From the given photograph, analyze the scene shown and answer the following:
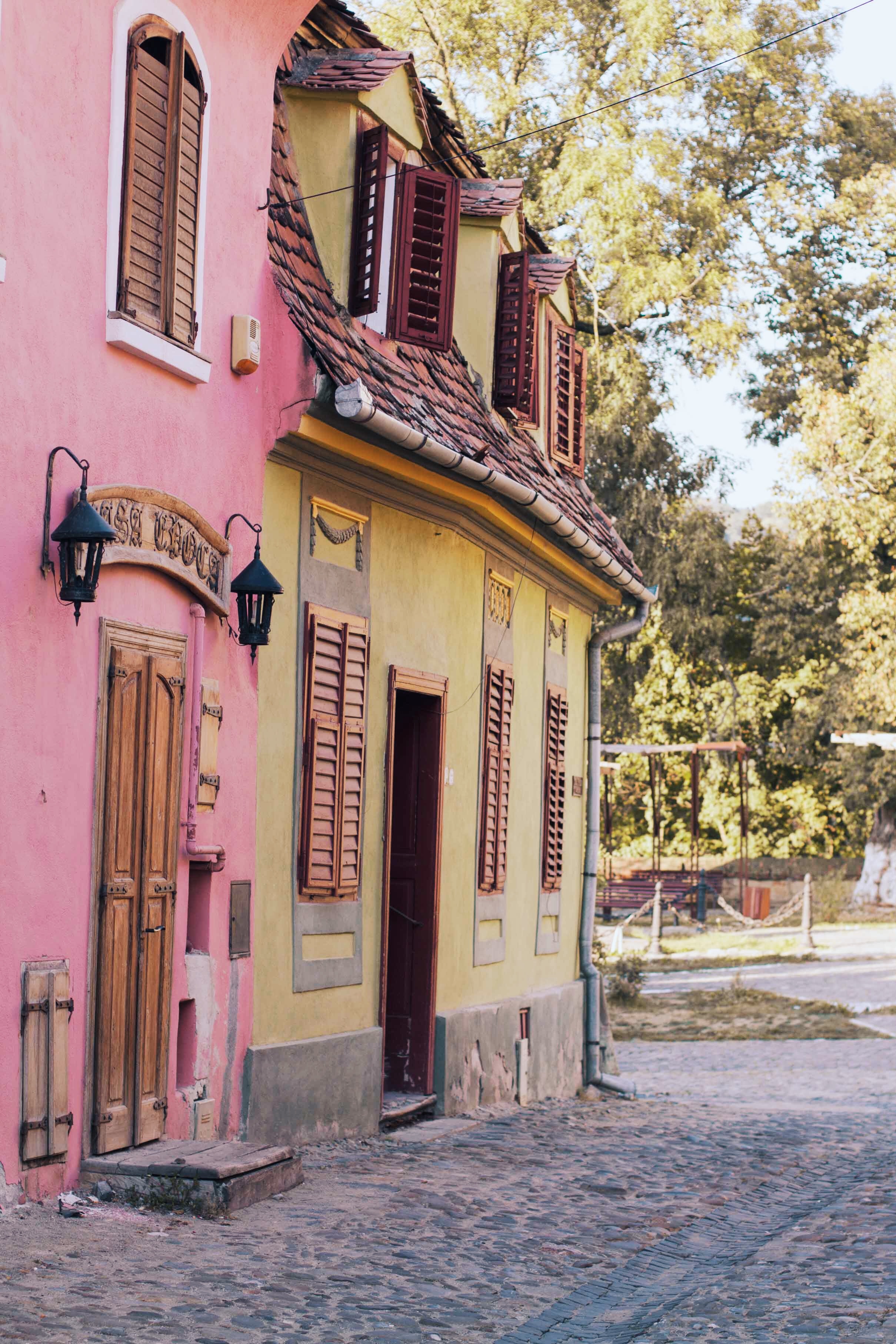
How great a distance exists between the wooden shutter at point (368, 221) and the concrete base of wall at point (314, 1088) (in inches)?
164

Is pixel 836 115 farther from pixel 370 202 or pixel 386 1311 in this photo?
pixel 386 1311

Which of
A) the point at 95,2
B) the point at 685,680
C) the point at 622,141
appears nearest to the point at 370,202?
the point at 95,2

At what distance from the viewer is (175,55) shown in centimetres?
762

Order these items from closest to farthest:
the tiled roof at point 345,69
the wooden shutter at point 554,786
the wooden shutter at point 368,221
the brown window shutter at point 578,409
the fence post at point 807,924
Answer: the tiled roof at point 345,69 → the wooden shutter at point 368,221 → the wooden shutter at point 554,786 → the brown window shutter at point 578,409 → the fence post at point 807,924

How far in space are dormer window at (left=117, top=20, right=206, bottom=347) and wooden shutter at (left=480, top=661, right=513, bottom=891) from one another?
504cm

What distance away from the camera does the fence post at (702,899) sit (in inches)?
1394

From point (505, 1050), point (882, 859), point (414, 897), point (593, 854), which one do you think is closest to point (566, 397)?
point (593, 854)

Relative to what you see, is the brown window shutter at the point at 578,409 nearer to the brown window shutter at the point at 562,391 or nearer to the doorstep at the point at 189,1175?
the brown window shutter at the point at 562,391

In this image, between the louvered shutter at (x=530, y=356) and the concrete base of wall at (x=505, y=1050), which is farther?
the louvered shutter at (x=530, y=356)

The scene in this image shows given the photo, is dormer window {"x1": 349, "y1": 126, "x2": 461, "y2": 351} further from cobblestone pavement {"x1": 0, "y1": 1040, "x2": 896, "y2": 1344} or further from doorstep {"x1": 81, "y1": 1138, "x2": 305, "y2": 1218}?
doorstep {"x1": 81, "y1": 1138, "x2": 305, "y2": 1218}

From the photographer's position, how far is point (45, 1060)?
6594 mm

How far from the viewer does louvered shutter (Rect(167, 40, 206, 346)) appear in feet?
24.9

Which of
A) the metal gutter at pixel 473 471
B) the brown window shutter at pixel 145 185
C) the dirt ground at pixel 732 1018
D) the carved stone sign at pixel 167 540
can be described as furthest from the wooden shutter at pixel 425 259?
the dirt ground at pixel 732 1018

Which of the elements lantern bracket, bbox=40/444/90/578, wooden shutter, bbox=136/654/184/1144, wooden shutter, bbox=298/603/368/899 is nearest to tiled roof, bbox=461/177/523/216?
wooden shutter, bbox=298/603/368/899
